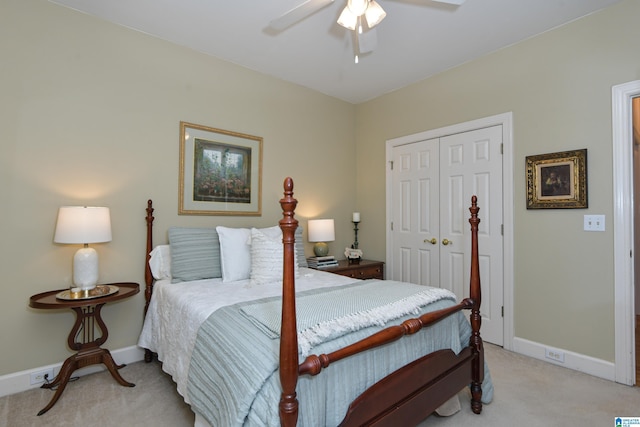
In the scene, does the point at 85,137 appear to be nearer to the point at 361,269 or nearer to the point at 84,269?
the point at 84,269

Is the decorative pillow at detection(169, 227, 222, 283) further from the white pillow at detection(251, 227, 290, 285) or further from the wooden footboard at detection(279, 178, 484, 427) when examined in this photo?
the wooden footboard at detection(279, 178, 484, 427)

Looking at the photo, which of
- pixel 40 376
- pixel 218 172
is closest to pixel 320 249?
pixel 218 172

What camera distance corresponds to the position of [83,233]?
2.07 meters

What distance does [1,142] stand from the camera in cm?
212

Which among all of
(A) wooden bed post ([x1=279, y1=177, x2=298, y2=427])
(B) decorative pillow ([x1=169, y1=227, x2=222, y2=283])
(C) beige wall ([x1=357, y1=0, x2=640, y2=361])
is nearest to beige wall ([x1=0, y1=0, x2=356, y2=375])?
(B) decorative pillow ([x1=169, y1=227, x2=222, y2=283])

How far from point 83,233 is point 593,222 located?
359 centimetres

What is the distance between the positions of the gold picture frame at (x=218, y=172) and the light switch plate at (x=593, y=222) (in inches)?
111

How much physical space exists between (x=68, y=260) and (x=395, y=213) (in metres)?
3.14

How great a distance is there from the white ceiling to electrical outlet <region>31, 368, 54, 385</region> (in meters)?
2.62

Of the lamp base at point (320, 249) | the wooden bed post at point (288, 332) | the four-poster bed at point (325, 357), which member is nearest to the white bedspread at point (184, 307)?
the four-poster bed at point (325, 357)

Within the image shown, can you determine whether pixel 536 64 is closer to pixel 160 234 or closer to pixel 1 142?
pixel 160 234

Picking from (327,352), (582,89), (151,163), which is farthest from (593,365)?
(151,163)

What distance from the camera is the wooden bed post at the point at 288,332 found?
107 centimetres

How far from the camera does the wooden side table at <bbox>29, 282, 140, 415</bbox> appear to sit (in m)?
1.98
